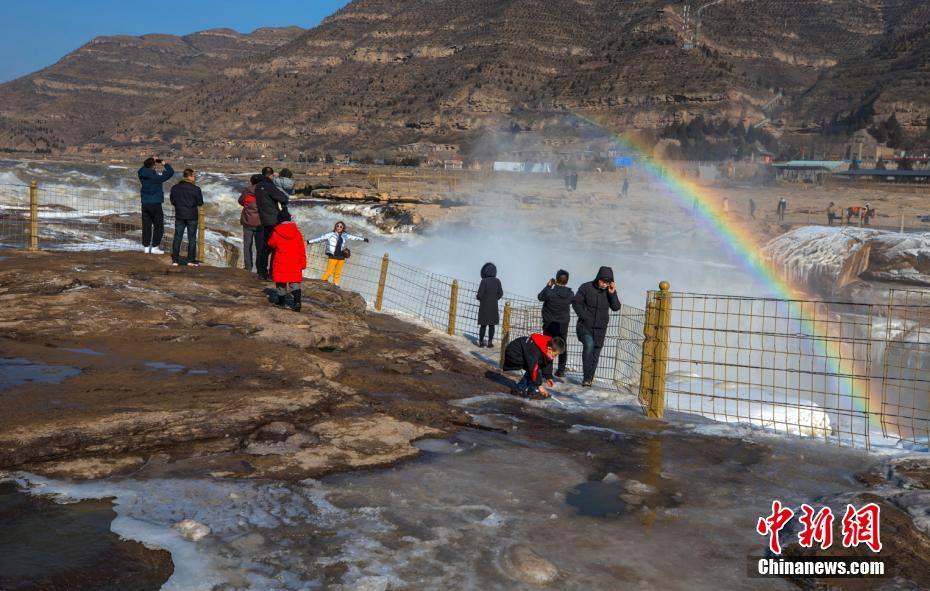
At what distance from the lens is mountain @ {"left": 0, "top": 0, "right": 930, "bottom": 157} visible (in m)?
97.3

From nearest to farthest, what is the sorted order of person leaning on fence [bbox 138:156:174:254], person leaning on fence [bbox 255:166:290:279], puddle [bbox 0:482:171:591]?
1. puddle [bbox 0:482:171:591]
2. person leaning on fence [bbox 255:166:290:279]
3. person leaning on fence [bbox 138:156:174:254]

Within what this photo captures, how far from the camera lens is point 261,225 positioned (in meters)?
12.6

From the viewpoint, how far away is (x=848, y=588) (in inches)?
171

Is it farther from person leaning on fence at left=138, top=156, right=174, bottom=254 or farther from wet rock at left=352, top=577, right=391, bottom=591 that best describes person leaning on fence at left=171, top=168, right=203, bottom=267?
wet rock at left=352, top=577, right=391, bottom=591

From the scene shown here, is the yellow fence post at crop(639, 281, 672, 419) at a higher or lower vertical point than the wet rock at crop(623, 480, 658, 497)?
higher

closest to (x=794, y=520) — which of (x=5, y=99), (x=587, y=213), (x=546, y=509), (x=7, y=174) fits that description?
(x=546, y=509)

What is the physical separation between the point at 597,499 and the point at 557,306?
15.8 feet

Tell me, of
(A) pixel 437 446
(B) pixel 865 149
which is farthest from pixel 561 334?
(B) pixel 865 149

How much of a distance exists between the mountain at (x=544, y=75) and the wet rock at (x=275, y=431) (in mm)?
85898

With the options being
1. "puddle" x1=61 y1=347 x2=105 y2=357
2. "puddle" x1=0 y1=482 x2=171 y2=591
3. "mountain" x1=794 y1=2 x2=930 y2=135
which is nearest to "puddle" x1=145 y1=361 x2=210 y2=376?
"puddle" x1=61 y1=347 x2=105 y2=357

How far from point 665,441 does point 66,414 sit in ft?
14.7

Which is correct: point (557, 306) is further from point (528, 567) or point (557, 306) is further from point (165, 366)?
point (528, 567)

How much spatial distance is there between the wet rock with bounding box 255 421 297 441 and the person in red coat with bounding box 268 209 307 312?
4.00 metres

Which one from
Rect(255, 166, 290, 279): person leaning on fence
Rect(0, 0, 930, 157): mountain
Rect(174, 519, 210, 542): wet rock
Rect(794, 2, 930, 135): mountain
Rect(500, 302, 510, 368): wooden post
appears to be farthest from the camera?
Rect(0, 0, 930, 157): mountain
